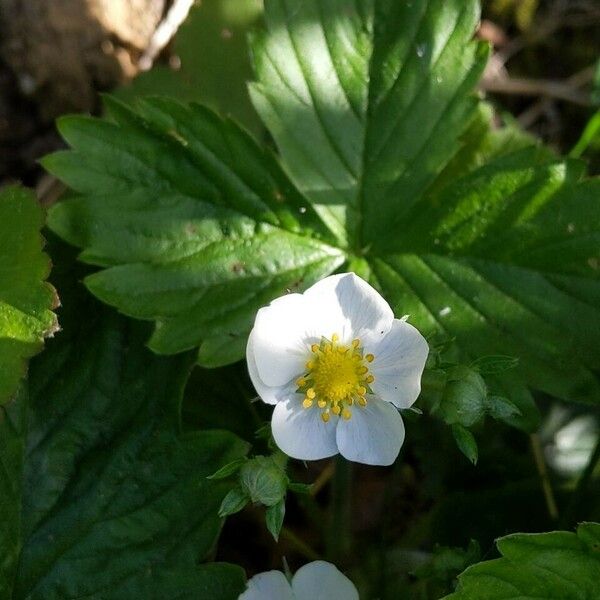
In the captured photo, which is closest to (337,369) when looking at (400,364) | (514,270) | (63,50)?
(400,364)

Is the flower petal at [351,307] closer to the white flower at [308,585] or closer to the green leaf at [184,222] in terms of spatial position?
the green leaf at [184,222]

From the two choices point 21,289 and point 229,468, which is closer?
point 229,468

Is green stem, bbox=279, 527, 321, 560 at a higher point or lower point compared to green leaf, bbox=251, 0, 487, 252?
lower

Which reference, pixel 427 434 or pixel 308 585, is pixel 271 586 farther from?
pixel 427 434

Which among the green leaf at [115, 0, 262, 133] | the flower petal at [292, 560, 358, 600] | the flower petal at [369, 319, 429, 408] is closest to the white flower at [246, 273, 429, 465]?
the flower petal at [369, 319, 429, 408]

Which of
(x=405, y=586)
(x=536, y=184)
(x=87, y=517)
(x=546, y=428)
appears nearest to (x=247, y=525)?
(x=405, y=586)

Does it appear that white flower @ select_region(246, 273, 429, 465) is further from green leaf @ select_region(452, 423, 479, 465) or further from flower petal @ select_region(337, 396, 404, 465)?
green leaf @ select_region(452, 423, 479, 465)
